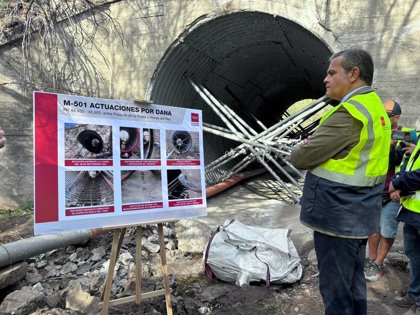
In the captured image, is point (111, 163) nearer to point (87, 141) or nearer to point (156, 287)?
point (87, 141)

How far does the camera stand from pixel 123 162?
3039mm

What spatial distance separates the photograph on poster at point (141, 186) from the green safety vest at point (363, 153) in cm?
135

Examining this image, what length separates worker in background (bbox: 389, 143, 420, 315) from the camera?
3.25 meters

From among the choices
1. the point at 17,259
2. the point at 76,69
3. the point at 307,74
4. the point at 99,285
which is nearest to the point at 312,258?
the point at 99,285

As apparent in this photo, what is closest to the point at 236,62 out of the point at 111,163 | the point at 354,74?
the point at 111,163

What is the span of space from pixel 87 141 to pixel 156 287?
2.00 meters

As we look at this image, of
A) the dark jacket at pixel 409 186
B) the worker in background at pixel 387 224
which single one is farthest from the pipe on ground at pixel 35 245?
the worker in background at pixel 387 224

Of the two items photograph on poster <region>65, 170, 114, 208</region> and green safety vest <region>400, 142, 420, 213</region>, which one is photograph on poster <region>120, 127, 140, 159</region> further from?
green safety vest <region>400, 142, 420, 213</region>

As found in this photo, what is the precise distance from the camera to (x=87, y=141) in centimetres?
289

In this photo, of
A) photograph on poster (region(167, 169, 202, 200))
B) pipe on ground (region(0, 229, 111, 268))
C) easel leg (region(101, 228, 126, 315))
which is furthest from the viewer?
pipe on ground (region(0, 229, 111, 268))

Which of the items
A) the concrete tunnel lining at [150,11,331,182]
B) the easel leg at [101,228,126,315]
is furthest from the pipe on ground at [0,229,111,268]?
the concrete tunnel lining at [150,11,331,182]

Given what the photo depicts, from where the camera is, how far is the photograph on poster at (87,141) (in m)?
2.81

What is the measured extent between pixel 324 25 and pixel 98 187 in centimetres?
453

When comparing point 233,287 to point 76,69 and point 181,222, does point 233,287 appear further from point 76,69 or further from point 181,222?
point 76,69
